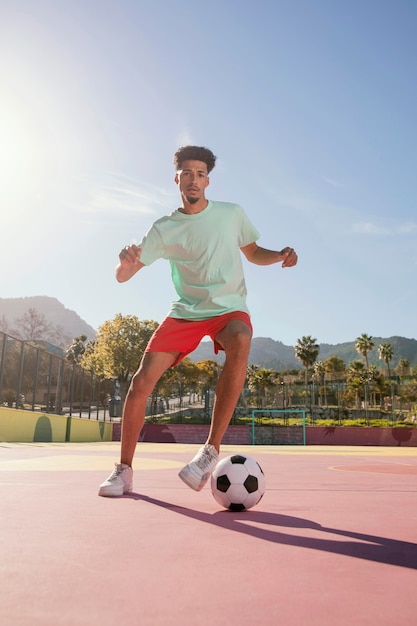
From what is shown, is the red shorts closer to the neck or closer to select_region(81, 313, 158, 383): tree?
the neck

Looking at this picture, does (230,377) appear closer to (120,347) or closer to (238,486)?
(238,486)

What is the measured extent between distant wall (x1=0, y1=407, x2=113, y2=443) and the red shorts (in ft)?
32.9

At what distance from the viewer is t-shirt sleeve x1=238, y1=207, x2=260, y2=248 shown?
11.6 feet

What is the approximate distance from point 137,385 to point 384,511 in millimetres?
1439

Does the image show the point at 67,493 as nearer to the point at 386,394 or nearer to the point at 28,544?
the point at 28,544

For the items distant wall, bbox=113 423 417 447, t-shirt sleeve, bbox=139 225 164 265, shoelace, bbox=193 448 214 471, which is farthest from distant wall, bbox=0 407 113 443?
shoelace, bbox=193 448 214 471

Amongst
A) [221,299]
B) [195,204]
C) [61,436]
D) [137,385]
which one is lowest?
[61,436]

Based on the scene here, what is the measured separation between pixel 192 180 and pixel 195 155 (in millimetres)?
171

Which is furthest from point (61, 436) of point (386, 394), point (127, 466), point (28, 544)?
point (386, 394)

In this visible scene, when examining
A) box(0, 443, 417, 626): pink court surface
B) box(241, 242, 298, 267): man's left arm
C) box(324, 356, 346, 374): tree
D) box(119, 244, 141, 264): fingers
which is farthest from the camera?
box(324, 356, 346, 374): tree

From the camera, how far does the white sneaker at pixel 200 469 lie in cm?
257

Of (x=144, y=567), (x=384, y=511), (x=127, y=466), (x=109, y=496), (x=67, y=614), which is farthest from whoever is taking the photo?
(x=127, y=466)

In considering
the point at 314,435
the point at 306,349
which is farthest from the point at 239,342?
the point at 306,349

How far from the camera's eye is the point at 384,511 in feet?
7.68
